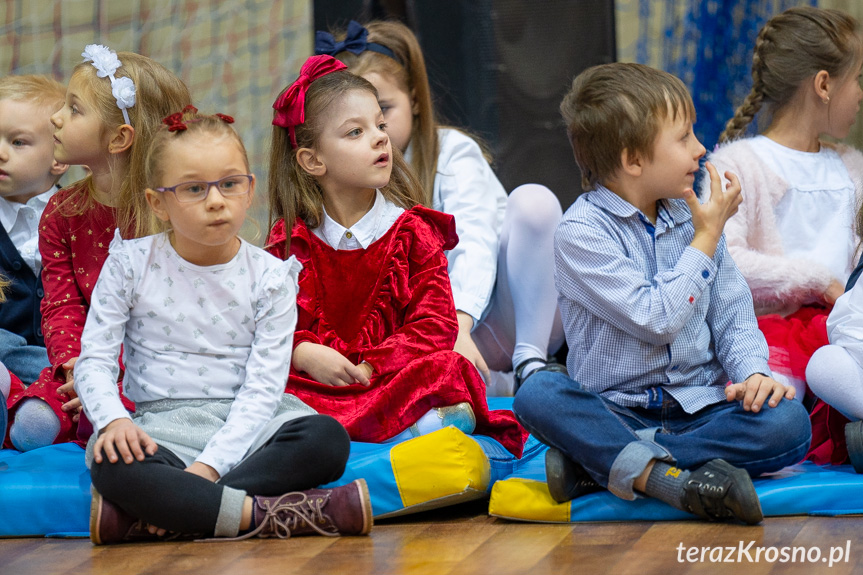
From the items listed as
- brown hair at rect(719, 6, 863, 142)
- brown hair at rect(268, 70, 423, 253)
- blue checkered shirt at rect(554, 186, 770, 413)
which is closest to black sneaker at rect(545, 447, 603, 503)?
blue checkered shirt at rect(554, 186, 770, 413)

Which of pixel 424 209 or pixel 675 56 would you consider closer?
pixel 424 209

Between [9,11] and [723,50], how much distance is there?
2233 millimetres

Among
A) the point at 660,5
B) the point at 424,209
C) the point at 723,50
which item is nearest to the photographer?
the point at 424,209

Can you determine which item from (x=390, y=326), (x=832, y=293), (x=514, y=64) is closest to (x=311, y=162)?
(x=390, y=326)

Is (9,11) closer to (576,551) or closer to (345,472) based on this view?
(345,472)

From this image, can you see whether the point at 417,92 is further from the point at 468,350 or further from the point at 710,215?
the point at 710,215

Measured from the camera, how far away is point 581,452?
1526 mm

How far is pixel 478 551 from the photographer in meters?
1.38

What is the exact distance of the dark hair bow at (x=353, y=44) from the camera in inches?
88.4

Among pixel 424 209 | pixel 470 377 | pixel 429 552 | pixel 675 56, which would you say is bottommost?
pixel 429 552

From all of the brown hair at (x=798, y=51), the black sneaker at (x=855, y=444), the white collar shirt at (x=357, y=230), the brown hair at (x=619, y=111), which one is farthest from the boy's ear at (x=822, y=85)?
the white collar shirt at (x=357, y=230)

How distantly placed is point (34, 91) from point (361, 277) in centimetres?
94

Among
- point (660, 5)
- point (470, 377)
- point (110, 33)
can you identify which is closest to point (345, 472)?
point (470, 377)

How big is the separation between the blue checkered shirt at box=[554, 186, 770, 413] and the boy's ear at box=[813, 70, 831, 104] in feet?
2.00
